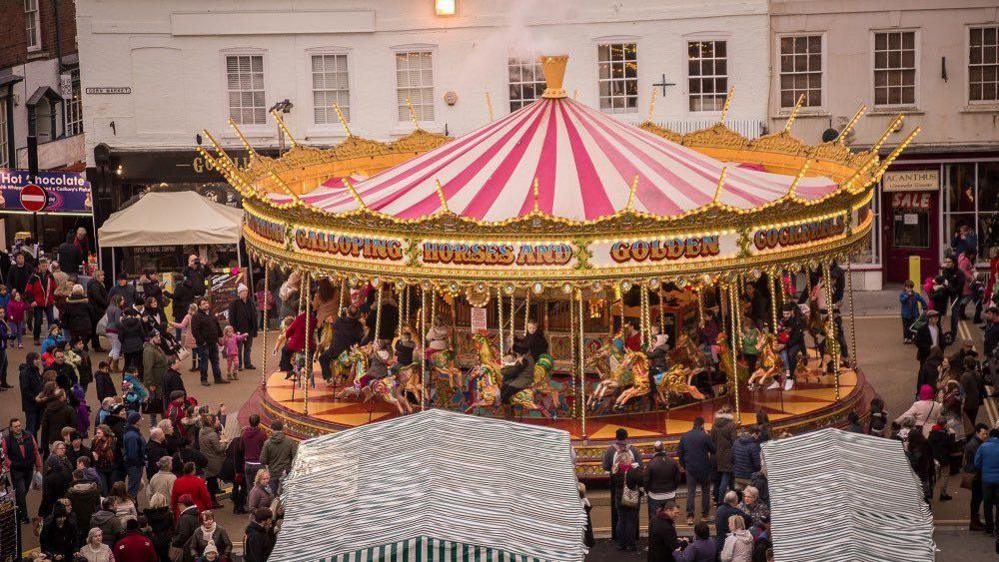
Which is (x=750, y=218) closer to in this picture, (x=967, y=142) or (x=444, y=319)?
(x=444, y=319)

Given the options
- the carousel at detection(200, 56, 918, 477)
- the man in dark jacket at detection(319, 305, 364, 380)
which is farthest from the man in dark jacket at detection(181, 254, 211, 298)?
the man in dark jacket at detection(319, 305, 364, 380)

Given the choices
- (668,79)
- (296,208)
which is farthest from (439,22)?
(296,208)

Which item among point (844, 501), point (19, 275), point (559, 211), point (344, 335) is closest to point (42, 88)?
point (19, 275)

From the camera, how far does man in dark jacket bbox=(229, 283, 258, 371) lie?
2620 cm

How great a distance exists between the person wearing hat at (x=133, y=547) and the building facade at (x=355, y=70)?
1755 centimetres

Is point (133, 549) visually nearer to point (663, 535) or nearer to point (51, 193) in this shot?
point (663, 535)

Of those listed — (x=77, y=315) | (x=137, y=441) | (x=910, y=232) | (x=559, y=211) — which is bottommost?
(x=137, y=441)

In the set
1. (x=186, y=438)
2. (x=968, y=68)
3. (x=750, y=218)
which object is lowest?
(x=186, y=438)

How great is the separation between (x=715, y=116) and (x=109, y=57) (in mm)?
12206

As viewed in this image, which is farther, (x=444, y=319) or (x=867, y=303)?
(x=867, y=303)

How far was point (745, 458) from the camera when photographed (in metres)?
18.0

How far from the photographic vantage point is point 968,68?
31.4 meters

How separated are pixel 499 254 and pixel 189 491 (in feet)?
→ 15.4

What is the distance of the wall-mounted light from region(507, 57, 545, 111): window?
5.11 feet
